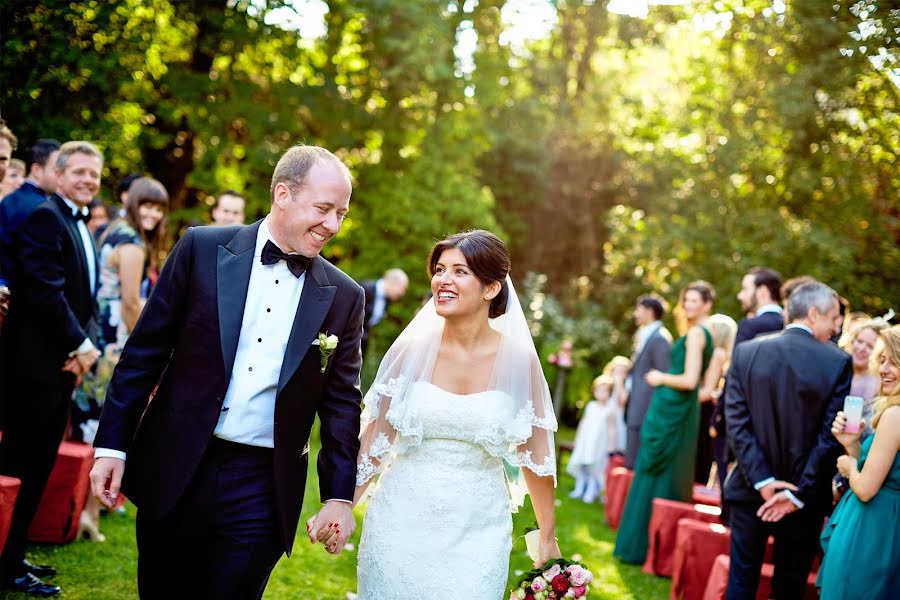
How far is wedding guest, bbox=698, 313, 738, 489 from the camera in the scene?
8.16 m

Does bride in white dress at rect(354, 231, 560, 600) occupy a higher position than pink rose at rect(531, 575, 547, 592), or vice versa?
bride in white dress at rect(354, 231, 560, 600)

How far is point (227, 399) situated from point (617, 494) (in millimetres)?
7717

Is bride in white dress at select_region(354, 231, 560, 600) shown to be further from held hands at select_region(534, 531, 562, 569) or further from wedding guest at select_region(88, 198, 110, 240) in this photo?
wedding guest at select_region(88, 198, 110, 240)

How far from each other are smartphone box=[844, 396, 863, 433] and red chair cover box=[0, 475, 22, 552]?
457 centimetres

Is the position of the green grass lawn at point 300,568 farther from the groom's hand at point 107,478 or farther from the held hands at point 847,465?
the groom's hand at point 107,478

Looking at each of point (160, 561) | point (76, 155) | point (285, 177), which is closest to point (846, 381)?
point (285, 177)

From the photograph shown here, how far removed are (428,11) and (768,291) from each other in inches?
448

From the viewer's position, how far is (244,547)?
131 inches

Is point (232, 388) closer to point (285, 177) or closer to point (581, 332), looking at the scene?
point (285, 177)

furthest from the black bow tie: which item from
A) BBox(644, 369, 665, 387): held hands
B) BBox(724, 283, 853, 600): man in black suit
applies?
BBox(644, 369, 665, 387): held hands

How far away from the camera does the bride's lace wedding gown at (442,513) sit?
3.94 m

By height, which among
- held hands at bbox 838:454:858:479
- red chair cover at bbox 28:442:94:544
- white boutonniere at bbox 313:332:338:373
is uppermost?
white boutonniere at bbox 313:332:338:373

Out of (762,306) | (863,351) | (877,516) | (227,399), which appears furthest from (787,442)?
(227,399)

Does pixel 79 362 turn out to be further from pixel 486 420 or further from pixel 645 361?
pixel 645 361
